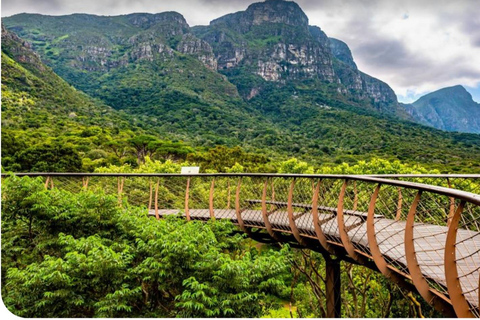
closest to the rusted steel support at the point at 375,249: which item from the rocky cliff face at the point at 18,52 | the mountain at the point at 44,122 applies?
the mountain at the point at 44,122

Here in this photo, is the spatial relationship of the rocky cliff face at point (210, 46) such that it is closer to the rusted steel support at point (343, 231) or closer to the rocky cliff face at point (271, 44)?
the rocky cliff face at point (271, 44)

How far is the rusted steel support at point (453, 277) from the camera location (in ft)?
6.48

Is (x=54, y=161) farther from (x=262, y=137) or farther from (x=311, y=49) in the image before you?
(x=311, y=49)

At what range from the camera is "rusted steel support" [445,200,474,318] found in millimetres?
1975

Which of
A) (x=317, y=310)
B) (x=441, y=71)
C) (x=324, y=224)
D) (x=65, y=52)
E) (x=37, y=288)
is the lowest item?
(x=317, y=310)

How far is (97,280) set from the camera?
3.89 m

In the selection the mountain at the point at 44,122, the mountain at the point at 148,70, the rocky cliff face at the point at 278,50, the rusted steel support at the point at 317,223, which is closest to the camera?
the rusted steel support at the point at 317,223

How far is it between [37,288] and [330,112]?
3303 inches

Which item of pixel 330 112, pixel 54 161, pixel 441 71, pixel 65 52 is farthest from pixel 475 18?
pixel 65 52

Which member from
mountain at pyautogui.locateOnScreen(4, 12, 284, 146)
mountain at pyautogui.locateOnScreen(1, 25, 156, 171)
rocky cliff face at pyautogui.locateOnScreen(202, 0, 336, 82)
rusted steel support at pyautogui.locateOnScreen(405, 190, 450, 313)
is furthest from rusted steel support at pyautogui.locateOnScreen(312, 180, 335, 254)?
rocky cliff face at pyautogui.locateOnScreen(202, 0, 336, 82)

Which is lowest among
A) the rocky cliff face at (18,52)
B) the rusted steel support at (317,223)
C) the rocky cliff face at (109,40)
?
the rusted steel support at (317,223)

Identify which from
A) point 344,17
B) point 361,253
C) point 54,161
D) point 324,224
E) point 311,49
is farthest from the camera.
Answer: point 311,49

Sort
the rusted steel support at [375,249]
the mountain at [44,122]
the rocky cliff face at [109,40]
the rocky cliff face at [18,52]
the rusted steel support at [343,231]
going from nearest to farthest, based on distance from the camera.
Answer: the rusted steel support at [375,249] < the rusted steel support at [343,231] < the mountain at [44,122] < the rocky cliff face at [18,52] < the rocky cliff face at [109,40]

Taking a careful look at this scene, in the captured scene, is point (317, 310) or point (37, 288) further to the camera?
point (317, 310)
